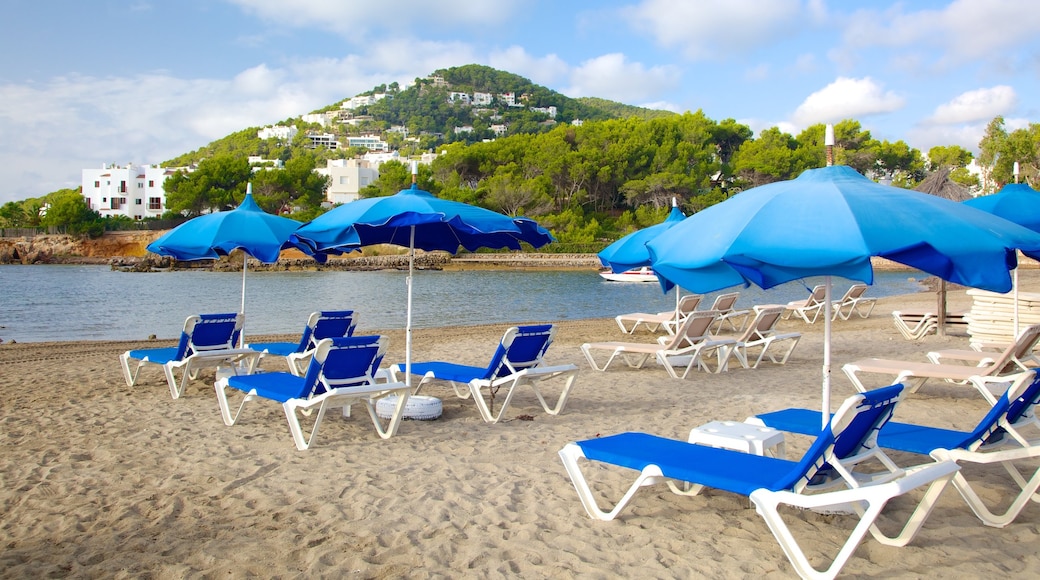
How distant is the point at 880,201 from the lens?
3279 mm

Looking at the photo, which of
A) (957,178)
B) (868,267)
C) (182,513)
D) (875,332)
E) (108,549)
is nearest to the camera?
(868,267)

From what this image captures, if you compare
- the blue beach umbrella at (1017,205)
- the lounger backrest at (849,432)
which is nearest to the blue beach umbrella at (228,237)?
the lounger backrest at (849,432)

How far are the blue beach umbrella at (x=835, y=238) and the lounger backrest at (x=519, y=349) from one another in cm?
246

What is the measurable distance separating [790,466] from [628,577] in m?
0.91

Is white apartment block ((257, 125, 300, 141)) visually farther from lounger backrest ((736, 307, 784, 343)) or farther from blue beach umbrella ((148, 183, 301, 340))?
lounger backrest ((736, 307, 784, 343))

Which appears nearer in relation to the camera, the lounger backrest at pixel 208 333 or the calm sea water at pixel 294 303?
the lounger backrest at pixel 208 333

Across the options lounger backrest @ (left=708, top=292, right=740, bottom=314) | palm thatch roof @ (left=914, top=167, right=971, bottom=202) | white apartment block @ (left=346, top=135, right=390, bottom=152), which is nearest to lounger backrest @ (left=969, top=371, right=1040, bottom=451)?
lounger backrest @ (left=708, top=292, right=740, bottom=314)

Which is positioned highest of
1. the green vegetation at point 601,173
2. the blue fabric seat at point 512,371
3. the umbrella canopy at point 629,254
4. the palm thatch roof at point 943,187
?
the green vegetation at point 601,173

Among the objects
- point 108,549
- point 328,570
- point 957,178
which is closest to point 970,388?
point 328,570

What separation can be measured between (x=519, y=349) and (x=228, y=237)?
3.03 meters

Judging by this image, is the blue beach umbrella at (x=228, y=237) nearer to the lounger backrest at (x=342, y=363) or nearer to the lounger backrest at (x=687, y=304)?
the lounger backrest at (x=342, y=363)

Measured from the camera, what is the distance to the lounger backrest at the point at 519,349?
596 centimetres

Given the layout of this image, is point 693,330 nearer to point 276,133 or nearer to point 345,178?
point 345,178

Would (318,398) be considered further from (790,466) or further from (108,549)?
(790,466)
